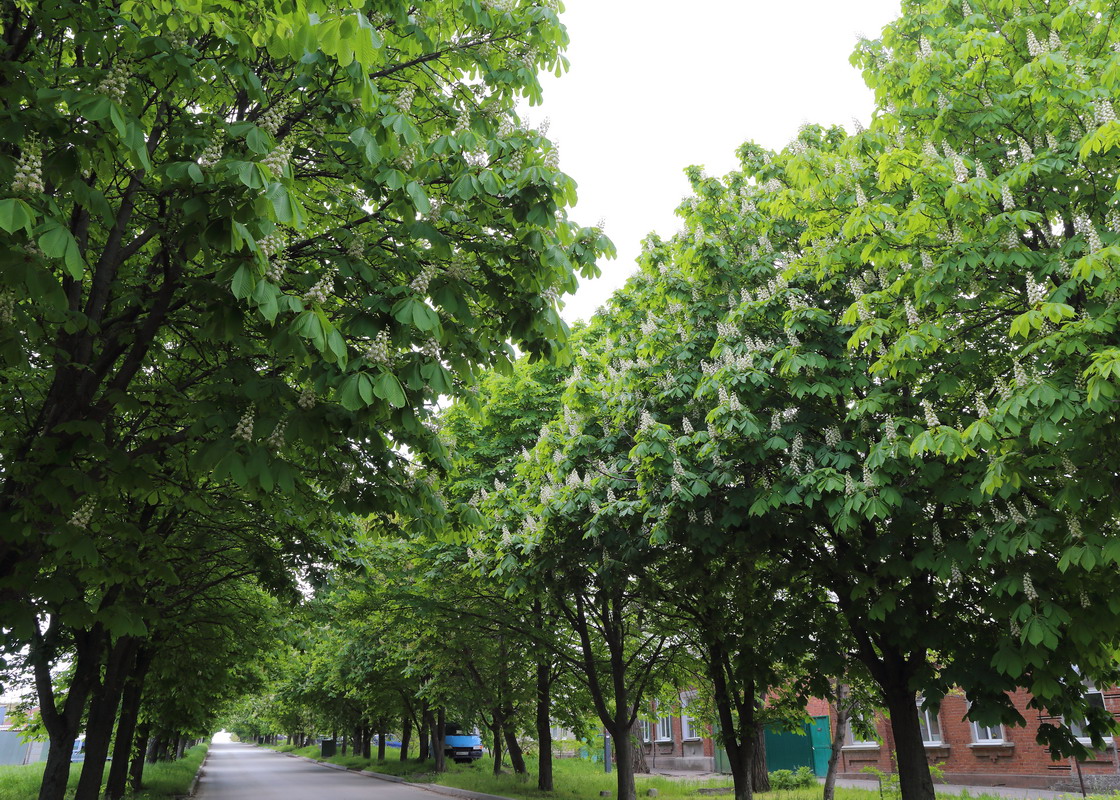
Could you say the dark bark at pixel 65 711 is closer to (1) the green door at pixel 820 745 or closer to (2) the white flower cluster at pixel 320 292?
(2) the white flower cluster at pixel 320 292

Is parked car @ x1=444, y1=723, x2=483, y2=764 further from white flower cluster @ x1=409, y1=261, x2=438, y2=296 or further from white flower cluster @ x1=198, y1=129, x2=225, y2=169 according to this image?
white flower cluster @ x1=198, y1=129, x2=225, y2=169

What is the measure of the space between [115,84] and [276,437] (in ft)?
6.49

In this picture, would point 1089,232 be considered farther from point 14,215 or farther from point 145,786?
point 145,786

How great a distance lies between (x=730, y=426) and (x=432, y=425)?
358 cm

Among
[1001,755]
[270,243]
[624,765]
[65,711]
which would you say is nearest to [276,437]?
[270,243]

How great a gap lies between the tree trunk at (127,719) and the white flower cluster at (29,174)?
1459 centimetres

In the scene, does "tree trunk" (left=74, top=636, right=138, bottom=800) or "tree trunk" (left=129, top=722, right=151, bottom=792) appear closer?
"tree trunk" (left=74, top=636, right=138, bottom=800)

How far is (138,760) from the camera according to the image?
83.6 ft

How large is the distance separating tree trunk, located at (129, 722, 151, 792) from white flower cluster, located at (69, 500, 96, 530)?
22983 mm

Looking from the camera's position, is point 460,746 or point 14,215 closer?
point 14,215

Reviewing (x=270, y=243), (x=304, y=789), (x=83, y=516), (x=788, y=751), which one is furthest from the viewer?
(x=788, y=751)

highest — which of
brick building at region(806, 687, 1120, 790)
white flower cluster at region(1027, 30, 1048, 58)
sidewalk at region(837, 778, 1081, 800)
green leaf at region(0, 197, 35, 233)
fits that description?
white flower cluster at region(1027, 30, 1048, 58)

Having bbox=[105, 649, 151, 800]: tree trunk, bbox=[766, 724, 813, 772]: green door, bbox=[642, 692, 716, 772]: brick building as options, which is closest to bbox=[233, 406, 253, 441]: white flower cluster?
bbox=[105, 649, 151, 800]: tree trunk

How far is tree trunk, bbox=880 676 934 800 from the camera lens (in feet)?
34.3
